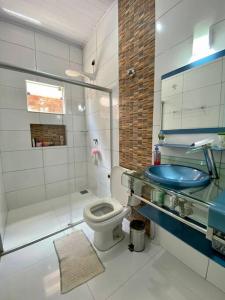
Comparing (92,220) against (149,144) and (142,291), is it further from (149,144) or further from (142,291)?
(149,144)

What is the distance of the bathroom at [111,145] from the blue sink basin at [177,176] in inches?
1.0

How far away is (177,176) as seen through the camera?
1117mm

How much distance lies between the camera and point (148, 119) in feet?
4.82

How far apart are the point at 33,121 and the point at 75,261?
78.7 inches

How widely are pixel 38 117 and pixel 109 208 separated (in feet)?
5.92

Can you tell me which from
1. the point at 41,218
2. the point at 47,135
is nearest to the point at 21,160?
the point at 47,135

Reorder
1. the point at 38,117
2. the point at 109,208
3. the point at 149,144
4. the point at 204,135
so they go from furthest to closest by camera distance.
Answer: the point at 38,117, the point at 109,208, the point at 149,144, the point at 204,135

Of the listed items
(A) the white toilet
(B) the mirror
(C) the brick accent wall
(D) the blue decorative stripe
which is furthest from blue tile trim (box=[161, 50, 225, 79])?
(A) the white toilet

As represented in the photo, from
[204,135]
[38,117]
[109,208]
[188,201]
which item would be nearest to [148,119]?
[204,135]

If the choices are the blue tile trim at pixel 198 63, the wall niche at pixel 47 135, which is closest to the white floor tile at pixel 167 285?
the blue tile trim at pixel 198 63

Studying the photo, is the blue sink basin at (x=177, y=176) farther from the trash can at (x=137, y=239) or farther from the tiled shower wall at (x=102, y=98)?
the tiled shower wall at (x=102, y=98)

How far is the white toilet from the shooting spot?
54.6 inches

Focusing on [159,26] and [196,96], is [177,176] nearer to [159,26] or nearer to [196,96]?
[196,96]

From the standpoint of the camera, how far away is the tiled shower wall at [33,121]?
2.02m
